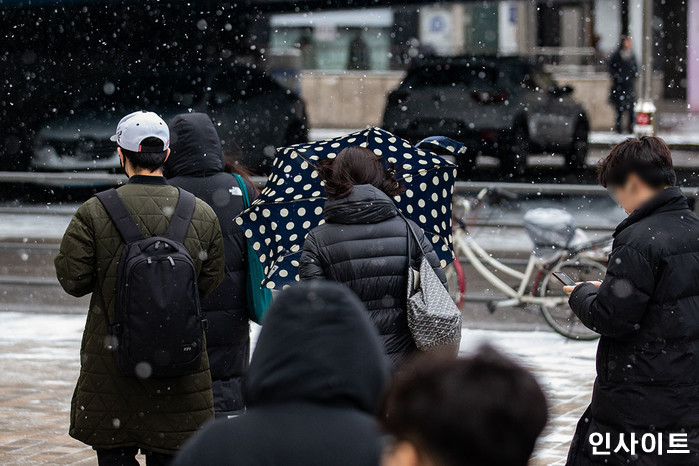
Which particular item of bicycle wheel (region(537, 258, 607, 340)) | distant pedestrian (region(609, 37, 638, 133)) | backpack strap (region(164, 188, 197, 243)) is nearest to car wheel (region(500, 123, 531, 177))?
distant pedestrian (region(609, 37, 638, 133))

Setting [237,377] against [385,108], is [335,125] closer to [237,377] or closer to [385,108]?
[385,108]

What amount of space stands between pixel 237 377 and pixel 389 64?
16.1 metres

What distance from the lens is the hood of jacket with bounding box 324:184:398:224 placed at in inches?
170

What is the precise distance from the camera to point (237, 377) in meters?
5.18

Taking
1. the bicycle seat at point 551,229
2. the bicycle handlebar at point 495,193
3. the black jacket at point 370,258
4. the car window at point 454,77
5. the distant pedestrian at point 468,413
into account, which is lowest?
the bicycle seat at point 551,229

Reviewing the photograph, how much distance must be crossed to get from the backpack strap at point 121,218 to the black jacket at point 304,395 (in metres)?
2.11

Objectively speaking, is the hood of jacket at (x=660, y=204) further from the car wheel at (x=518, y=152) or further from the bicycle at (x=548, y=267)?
the car wheel at (x=518, y=152)

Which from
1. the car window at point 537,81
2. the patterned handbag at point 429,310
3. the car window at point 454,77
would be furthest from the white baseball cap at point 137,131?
the car window at point 537,81

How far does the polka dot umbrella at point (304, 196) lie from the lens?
488 cm

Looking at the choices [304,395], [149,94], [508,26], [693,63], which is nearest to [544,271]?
[304,395]

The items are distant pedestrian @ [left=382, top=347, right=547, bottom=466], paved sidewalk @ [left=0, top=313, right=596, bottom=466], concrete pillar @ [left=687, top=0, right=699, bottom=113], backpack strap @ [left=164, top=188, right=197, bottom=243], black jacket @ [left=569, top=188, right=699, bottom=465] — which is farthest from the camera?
concrete pillar @ [left=687, top=0, right=699, bottom=113]

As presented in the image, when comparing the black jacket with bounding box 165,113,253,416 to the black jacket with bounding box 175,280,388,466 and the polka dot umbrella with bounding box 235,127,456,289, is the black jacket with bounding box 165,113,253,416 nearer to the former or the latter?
the polka dot umbrella with bounding box 235,127,456,289

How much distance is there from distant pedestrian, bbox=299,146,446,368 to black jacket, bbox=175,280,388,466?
6.97 feet

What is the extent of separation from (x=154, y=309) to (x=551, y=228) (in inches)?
233
